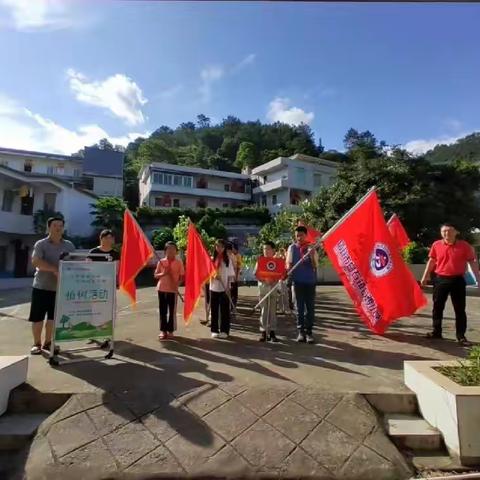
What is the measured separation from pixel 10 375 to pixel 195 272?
12.2 feet

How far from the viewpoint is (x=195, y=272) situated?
7461 mm

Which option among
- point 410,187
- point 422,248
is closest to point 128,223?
point 422,248

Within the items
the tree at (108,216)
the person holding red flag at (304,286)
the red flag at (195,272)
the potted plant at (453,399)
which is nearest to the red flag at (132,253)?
the red flag at (195,272)

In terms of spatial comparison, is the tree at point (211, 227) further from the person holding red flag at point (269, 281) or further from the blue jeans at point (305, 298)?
the blue jeans at point (305, 298)

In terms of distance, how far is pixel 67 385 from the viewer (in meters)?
4.37

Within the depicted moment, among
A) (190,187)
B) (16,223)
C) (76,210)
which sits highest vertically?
(190,187)

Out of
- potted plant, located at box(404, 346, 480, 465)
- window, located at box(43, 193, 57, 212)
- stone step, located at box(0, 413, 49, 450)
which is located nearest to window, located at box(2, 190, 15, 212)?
window, located at box(43, 193, 57, 212)

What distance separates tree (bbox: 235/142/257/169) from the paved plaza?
5410 centimetres

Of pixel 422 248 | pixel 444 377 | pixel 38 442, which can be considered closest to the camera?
pixel 38 442

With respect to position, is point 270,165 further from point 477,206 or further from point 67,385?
point 67,385

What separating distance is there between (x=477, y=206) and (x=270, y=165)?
23.8 m

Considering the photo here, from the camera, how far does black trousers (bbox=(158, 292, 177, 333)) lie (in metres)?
6.77

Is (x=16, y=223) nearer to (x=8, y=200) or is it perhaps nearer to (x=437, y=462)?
(x=8, y=200)

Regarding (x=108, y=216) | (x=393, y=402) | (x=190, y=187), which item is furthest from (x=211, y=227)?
(x=393, y=402)
